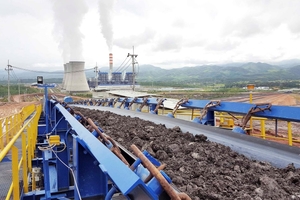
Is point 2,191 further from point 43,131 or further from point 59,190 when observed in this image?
point 43,131

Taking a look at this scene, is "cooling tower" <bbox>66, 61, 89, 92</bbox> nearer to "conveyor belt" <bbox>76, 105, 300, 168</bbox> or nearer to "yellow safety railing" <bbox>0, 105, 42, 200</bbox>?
"yellow safety railing" <bbox>0, 105, 42, 200</bbox>

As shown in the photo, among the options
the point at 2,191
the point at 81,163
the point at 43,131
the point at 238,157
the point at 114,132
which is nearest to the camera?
the point at 238,157

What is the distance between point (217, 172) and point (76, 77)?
33625 mm

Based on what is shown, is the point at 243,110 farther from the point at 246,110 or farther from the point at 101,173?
the point at 101,173

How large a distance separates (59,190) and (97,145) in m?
2.77

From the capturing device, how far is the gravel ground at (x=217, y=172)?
1271 millimetres

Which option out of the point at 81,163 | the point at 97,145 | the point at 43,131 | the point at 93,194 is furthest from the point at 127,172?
the point at 43,131

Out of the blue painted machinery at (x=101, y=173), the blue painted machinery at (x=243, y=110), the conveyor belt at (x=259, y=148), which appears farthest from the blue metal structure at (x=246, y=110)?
the blue painted machinery at (x=101, y=173)

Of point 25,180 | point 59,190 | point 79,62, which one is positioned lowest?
point 59,190

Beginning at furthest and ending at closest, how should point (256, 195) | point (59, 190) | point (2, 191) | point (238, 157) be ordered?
point (59, 190), point (2, 191), point (238, 157), point (256, 195)

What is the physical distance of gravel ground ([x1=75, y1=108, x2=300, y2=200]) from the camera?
127 cm

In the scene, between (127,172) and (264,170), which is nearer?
(127,172)

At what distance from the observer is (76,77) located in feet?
110

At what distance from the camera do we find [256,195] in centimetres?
123
